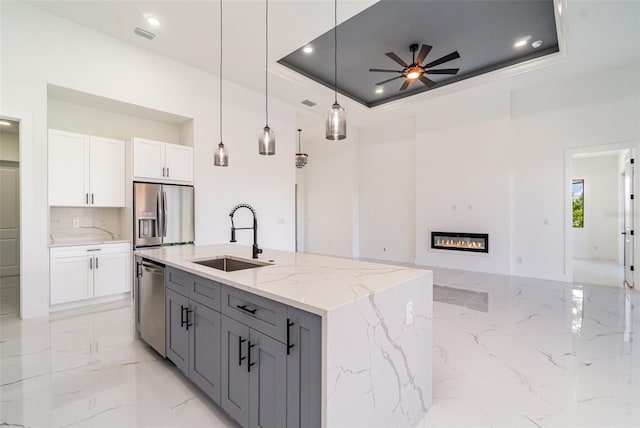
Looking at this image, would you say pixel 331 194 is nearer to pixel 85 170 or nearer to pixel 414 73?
pixel 414 73

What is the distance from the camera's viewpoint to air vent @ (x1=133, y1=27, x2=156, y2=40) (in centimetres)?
384

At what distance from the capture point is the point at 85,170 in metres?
3.95

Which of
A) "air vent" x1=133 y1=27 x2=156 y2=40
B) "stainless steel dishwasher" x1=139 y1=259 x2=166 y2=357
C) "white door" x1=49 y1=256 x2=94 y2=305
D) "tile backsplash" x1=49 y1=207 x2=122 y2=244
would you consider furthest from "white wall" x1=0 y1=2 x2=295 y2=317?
"stainless steel dishwasher" x1=139 y1=259 x2=166 y2=357

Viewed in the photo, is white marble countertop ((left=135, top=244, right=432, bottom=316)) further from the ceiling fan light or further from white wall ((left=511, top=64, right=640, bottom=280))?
white wall ((left=511, top=64, right=640, bottom=280))

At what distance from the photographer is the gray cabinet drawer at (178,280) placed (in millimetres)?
2029

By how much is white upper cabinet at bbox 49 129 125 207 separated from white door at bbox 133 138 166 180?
314 mm

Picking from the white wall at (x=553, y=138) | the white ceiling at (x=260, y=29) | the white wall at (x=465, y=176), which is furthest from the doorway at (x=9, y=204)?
the white wall at (x=553, y=138)

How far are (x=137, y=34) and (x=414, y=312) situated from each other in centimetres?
480

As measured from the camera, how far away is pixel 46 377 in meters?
2.19

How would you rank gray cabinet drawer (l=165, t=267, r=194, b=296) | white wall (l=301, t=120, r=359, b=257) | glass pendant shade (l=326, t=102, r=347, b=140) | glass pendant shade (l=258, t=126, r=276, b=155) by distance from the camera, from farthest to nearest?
white wall (l=301, t=120, r=359, b=257) → glass pendant shade (l=258, t=126, r=276, b=155) → glass pendant shade (l=326, t=102, r=347, b=140) → gray cabinet drawer (l=165, t=267, r=194, b=296)

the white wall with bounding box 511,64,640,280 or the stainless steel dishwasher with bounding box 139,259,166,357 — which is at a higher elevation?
the white wall with bounding box 511,64,640,280

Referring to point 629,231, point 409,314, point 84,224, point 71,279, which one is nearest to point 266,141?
point 409,314

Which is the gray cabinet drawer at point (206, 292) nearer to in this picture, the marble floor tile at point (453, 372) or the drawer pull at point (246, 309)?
the drawer pull at point (246, 309)

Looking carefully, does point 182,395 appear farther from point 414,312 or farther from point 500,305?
point 500,305
